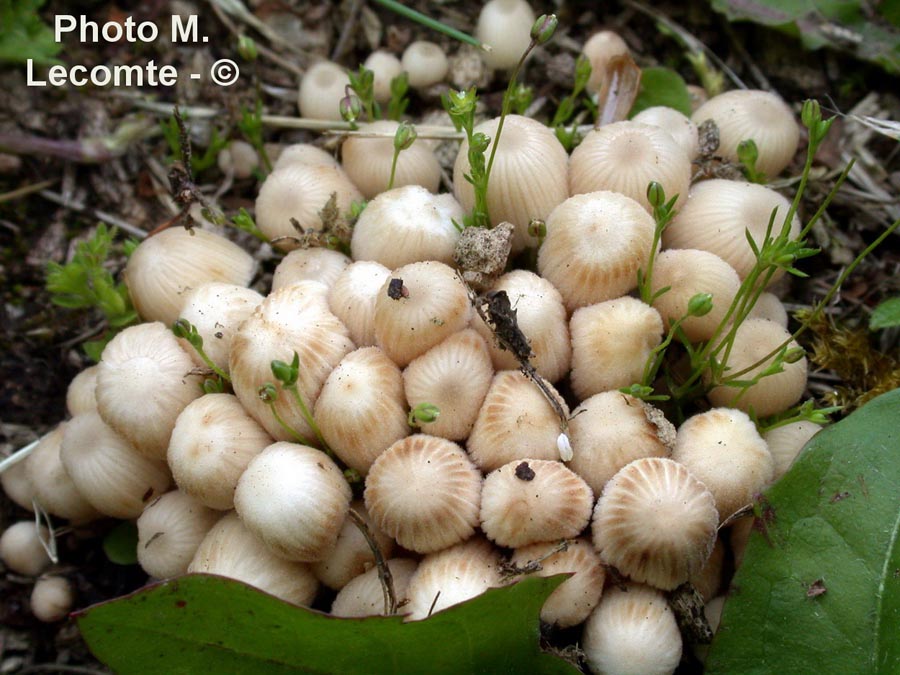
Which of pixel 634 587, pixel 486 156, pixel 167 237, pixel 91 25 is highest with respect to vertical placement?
pixel 91 25

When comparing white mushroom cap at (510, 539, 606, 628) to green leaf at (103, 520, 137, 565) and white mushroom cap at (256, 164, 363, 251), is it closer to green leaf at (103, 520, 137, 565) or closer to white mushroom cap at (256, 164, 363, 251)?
white mushroom cap at (256, 164, 363, 251)

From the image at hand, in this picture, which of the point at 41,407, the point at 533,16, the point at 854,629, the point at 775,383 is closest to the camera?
the point at 854,629

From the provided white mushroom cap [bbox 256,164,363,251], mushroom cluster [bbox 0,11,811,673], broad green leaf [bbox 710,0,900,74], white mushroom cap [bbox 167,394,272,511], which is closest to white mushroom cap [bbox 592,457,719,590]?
mushroom cluster [bbox 0,11,811,673]

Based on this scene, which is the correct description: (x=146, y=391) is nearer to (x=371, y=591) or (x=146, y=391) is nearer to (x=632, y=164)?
(x=371, y=591)

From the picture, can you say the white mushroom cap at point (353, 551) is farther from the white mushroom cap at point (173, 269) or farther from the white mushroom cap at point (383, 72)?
the white mushroom cap at point (383, 72)

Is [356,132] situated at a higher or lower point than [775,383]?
higher

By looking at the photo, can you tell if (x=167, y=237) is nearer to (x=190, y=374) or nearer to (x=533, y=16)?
(x=190, y=374)

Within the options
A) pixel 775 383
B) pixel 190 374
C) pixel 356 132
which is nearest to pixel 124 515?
pixel 190 374

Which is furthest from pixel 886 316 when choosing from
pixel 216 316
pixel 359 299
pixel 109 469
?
pixel 109 469
